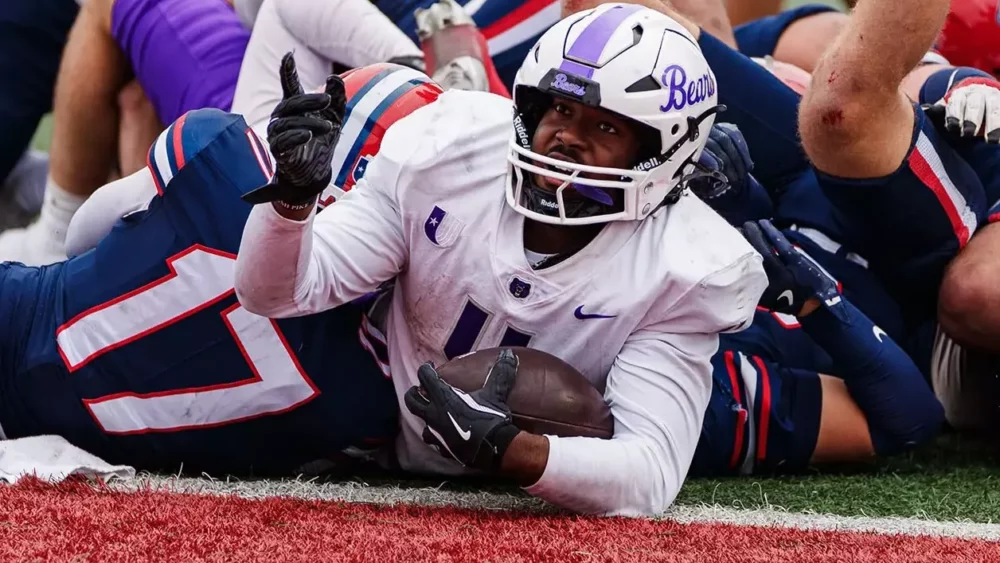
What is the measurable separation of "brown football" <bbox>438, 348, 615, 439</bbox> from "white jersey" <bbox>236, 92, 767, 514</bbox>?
0.13ft

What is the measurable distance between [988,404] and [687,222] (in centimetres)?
117

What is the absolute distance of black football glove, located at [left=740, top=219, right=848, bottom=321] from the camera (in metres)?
2.67

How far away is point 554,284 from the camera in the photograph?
7.45 ft

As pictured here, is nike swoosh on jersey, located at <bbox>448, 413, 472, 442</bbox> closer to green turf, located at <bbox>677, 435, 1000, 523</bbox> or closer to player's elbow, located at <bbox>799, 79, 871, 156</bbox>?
green turf, located at <bbox>677, 435, 1000, 523</bbox>

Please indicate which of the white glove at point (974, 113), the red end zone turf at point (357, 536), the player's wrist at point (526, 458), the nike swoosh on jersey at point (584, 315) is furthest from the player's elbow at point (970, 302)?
the player's wrist at point (526, 458)

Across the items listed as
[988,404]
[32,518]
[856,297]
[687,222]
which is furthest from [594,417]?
[988,404]

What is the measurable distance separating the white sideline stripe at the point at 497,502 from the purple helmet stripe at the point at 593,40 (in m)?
0.75

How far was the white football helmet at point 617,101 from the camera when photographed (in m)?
2.23

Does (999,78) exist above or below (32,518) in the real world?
above

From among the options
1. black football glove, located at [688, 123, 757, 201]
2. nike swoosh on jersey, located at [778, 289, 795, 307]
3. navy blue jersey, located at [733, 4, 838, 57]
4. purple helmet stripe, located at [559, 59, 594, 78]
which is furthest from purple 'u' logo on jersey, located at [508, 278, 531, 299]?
navy blue jersey, located at [733, 4, 838, 57]

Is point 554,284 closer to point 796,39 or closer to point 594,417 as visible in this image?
point 594,417

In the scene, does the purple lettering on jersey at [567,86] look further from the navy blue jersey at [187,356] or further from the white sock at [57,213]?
the white sock at [57,213]

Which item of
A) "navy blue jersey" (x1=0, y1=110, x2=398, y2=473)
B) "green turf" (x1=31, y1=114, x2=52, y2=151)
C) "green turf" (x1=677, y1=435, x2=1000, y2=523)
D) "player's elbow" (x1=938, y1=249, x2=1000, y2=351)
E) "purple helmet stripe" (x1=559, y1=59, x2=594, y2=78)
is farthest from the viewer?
"green turf" (x1=31, y1=114, x2=52, y2=151)

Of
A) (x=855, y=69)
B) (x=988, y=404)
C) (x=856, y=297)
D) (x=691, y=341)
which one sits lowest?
(x=988, y=404)
